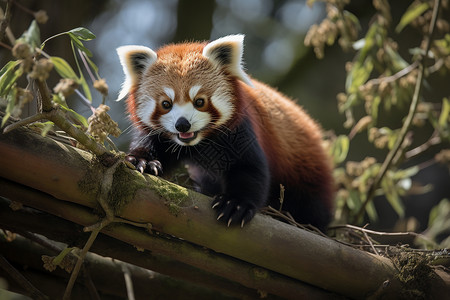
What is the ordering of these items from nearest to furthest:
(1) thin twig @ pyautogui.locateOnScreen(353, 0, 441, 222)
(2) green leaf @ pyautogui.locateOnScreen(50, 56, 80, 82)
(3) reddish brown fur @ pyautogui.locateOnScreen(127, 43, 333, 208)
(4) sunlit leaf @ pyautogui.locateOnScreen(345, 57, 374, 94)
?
(2) green leaf @ pyautogui.locateOnScreen(50, 56, 80, 82) → (3) reddish brown fur @ pyautogui.locateOnScreen(127, 43, 333, 208) → (1) thin twig @ pyautogui.locateOnScreen(353, 0, 441, 222) → (4) sunlit leaf @ pyautogui.locateOnScreen(345, 57, 374, 94)

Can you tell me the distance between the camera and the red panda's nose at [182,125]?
2412 millimetres

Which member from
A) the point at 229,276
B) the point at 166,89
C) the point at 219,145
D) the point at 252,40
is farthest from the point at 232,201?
the point at 252,40

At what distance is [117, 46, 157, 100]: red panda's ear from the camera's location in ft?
8.71

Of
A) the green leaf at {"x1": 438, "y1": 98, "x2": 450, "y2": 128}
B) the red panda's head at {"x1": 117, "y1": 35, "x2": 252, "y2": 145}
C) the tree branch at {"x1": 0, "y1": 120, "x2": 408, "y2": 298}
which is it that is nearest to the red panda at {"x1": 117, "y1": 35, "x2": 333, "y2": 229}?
the red panda's head at {"x1": 117, "y1": 35, "x2": 252, "y2": 145}

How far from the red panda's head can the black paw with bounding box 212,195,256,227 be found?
1.42 feet

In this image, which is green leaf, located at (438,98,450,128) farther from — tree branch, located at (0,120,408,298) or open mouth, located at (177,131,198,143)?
open mouth, located at (177,131,198,143)

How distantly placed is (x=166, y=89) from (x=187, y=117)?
0.71ft

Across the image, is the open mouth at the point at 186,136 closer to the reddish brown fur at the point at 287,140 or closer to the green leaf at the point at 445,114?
the reddish brown fur at the point at 287,140

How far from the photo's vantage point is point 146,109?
266cm

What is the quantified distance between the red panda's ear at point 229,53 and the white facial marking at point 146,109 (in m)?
0.41

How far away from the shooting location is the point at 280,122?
3.35 m

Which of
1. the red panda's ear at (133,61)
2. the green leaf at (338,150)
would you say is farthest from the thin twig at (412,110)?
the red panda's ear at (133,61)

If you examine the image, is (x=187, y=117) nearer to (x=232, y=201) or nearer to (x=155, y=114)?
(x=155, y=114)

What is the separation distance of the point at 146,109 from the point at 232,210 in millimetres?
837
